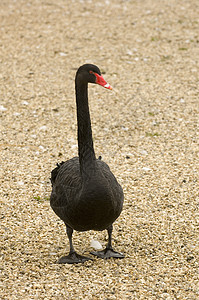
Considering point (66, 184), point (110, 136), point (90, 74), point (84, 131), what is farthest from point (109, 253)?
point (110, 136)

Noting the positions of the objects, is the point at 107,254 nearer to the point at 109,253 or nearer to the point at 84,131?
the point at 109,253

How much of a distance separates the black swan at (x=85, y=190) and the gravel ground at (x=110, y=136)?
462mm

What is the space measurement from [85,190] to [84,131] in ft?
2.19

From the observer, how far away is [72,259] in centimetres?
499

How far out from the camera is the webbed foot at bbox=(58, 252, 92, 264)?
16.3 ft

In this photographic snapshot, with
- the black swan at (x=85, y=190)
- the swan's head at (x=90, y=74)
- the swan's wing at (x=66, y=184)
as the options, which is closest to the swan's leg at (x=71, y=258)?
the black swan at (x=85, y=190)

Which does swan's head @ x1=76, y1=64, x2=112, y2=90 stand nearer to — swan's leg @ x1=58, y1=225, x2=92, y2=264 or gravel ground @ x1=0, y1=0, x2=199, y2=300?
swan's leg @ x1=58, y1=225, x2=92, y2=264

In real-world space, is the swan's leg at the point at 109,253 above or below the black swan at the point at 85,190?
below

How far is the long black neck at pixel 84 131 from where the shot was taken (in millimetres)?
4750

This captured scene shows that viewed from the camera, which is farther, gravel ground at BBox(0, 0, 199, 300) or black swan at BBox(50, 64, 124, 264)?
gravel ground at BBox(0, 0, 199, 300)

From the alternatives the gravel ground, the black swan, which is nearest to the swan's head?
the black swan

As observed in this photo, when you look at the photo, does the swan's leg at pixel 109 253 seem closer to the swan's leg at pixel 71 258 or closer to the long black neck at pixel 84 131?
the swan's leg at pixel 71 258

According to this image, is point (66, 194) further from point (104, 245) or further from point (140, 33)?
point (140, 33)

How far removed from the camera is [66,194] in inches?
190
